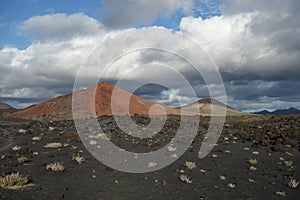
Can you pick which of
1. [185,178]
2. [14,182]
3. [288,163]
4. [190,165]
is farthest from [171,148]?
[14,182]

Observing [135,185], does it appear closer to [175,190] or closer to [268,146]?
[175,190]

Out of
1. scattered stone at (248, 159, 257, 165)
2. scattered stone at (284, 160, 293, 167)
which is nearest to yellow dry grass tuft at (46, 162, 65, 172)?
scattered stone at (248, 159, 257, 165)

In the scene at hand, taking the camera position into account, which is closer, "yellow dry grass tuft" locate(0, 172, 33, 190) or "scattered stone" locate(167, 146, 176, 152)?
"yellow dry grass tuft" locate(0, 172, 33, 190)

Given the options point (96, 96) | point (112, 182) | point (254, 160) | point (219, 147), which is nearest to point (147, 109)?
point (96, 96)

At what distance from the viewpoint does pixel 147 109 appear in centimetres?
6944

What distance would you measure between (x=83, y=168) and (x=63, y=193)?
3.84m

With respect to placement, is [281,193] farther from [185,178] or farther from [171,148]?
[171,148]

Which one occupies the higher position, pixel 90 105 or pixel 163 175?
pixel 90 105

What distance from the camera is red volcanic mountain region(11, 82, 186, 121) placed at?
191ft

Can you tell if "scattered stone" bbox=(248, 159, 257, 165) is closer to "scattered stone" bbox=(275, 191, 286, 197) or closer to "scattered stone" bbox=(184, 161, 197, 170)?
"scattered stone" bbox=(184, 161, 197, 170)

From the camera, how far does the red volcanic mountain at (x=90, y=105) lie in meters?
58.3

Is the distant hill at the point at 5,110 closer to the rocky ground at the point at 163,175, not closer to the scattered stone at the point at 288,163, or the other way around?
the rocky ground at the point at 163,175

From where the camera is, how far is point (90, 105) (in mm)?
61312

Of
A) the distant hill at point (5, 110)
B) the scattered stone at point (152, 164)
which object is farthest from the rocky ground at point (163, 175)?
the distant hill at point (5, 110)
